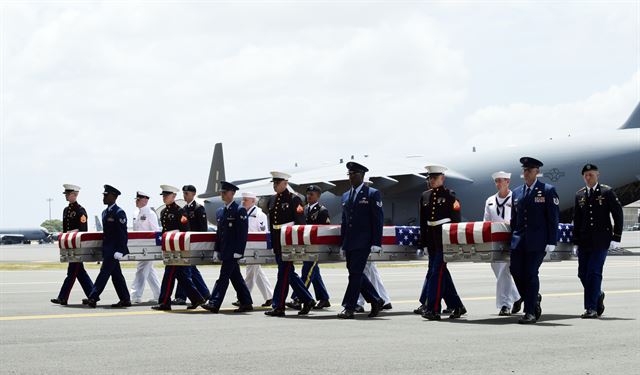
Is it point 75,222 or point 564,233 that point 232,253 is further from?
point 564,233

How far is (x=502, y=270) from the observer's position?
1434cm

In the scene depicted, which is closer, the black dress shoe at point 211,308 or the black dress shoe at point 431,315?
the black dress shoe at point 431,315

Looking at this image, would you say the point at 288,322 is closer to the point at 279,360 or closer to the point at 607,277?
the point at 279,360

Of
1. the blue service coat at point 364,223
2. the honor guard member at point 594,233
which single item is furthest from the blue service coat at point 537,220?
the blue service coat at point 364,223

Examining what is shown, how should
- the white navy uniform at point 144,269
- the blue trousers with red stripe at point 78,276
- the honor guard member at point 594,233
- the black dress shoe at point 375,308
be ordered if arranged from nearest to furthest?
the honor guard member at point 594,233, the black dress shoe at point 375,308, the blue trousers with red stripe at point 78,276, the white navy uniform at point 144,269

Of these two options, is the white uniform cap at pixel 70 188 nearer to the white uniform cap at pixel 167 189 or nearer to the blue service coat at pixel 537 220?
the white uniform cap at pixel 167 189

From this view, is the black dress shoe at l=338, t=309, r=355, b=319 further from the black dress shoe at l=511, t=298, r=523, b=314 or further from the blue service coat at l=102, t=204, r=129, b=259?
the blue service coat at l=102, t=204, r=129, b=259

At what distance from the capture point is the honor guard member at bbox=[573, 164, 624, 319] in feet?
43.3

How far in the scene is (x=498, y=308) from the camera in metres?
14.1

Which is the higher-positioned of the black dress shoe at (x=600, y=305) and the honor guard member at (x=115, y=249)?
the honor guard member at (x=115, y=249)

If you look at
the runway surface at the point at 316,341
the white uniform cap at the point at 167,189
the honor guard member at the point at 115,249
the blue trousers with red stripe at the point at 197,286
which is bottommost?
the runway surface at the point at 316,341

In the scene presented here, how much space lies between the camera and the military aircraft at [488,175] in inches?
1639

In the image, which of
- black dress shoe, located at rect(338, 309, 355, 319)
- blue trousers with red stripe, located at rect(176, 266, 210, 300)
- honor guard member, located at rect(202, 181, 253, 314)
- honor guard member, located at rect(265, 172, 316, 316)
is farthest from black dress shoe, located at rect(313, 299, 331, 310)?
blue trousers with red stripe, located at rect(176, 266, 210, 300)

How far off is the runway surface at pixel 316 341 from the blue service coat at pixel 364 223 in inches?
42.8
